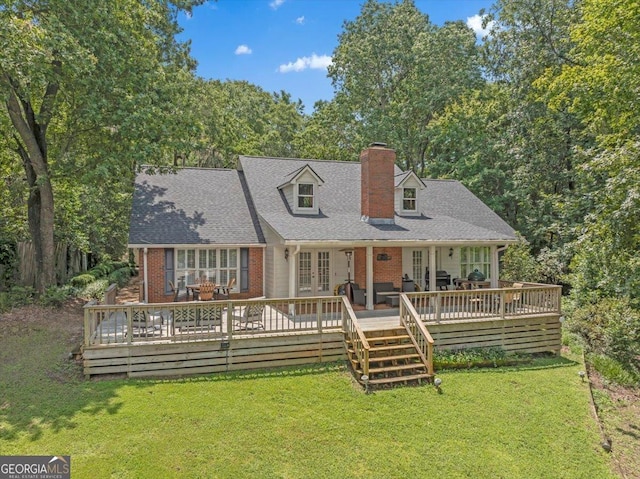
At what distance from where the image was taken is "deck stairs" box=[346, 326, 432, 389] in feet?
30.8

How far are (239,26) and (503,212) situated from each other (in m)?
19.7

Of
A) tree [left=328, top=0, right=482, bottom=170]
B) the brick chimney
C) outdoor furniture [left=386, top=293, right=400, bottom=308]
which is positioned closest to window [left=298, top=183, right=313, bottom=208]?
the brick chimney

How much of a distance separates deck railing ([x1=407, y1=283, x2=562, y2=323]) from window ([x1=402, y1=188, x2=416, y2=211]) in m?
5.42

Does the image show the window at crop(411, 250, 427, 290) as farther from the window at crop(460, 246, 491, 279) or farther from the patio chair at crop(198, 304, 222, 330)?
the patio chair at crop(198, 304, 222, 330)

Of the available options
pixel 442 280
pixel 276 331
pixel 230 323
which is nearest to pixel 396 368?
pixel 276 331

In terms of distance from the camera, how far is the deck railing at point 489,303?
11.4 m

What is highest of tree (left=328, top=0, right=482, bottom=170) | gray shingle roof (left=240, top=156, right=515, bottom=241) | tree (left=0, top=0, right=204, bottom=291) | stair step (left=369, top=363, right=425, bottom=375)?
tree (left=328, top=0, right=482, bottom=170)

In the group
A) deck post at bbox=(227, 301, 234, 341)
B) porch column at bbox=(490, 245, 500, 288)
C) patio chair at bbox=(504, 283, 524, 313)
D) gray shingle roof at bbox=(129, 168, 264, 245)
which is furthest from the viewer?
porch column at bbox=(490, 245, 500, 288)

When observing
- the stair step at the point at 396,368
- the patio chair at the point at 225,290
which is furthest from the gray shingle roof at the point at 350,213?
the stair step at the point at 396,368

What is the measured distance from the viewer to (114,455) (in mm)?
6293

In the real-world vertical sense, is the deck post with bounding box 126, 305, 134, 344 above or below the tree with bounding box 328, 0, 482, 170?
below

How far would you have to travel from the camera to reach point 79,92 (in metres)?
14.2

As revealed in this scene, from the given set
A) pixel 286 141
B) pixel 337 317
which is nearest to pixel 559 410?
pixel 337 317

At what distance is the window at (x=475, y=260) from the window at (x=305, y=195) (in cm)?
663
